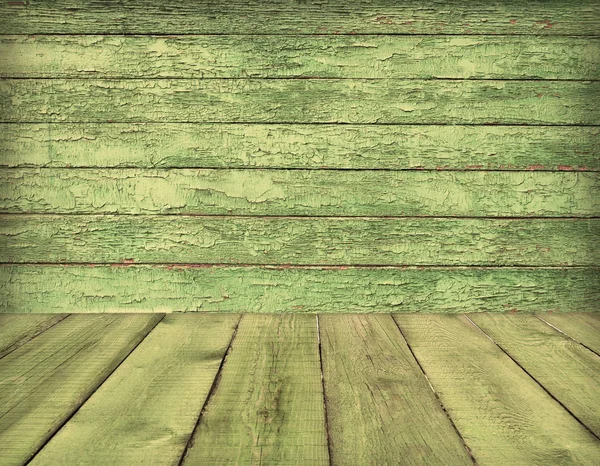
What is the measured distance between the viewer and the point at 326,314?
1354mm

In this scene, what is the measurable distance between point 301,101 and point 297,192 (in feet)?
0.85

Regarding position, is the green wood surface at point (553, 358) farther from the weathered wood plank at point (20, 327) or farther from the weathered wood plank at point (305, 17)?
the weathered wood plank at point (20, 327)

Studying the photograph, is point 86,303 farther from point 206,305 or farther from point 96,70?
point 96,70

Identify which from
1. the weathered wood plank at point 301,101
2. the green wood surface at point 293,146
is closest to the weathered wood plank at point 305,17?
the weathered wood plank at point 301,101

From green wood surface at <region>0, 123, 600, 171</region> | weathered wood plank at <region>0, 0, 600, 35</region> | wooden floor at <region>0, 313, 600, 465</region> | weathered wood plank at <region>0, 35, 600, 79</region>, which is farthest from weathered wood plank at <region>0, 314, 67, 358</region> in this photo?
weathered wood plank at <region>0, 0, 600, 35</region>

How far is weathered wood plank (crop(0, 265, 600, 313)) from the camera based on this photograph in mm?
1348

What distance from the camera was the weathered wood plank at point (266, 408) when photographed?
69cm

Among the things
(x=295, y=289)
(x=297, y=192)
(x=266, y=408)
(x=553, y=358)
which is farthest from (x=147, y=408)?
(x=553, y=358)

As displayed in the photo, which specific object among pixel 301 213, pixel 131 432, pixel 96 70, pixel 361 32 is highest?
pixel 361 32

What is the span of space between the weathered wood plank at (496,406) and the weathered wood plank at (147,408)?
1.48 feet

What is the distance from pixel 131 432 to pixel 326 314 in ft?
2.31

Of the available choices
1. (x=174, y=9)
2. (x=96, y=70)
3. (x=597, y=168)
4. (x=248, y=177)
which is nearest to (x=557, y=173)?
(x=597, y=168)

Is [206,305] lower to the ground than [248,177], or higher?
lower

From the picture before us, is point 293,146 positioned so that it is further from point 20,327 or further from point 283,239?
point 20,327
